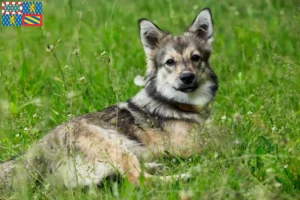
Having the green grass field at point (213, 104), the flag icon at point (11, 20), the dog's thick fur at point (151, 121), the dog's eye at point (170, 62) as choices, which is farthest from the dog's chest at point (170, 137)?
the flag icon at point (11, 20)

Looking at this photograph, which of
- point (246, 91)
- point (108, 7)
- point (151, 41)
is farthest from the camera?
point (108, 7)

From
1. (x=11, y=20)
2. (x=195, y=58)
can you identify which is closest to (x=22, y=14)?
(x=11, y=20)

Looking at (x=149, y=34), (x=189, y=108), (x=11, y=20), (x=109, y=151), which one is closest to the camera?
(x=109, y=151)

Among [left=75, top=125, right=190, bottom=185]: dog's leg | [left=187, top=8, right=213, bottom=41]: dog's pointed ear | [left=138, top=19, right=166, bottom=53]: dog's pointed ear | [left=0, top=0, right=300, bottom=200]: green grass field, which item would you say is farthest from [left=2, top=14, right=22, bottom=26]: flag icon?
[left=75, top=125, right=190, bottom=185]: dog's leg

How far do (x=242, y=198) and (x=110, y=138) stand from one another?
5.87ft

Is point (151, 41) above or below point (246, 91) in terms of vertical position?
above

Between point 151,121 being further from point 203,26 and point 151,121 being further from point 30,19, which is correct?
point 30,19

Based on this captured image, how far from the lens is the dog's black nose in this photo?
19.5 feet

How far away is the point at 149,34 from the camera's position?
640 cm

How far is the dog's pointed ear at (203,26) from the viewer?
20.9 feet

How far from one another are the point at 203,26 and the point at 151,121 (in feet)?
4.23

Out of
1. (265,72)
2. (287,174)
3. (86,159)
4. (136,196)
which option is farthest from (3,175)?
(265,72)

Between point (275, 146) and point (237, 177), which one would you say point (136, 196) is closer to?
point (237, 177)

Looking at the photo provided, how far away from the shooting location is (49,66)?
26.4ft
